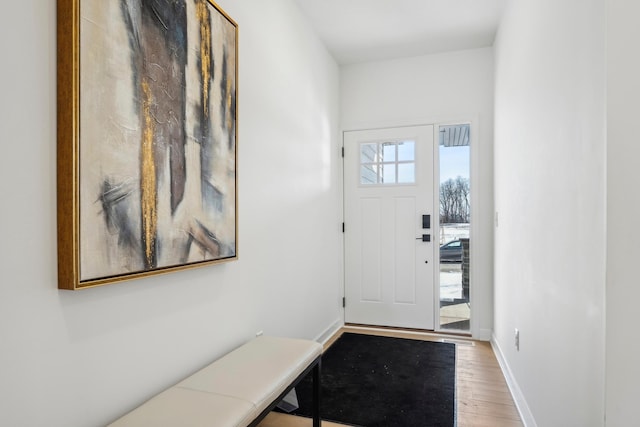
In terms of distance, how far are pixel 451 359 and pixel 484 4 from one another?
2.77m

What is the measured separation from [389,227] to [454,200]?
1.03 meters

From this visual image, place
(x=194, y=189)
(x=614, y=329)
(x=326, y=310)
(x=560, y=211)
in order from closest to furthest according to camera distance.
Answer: (x=614, y=329) < (x=560, y=211) < (x=194, y=189) < (x=326, y=310)

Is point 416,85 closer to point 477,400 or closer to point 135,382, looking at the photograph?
point 477,400

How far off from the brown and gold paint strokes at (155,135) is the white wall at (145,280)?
0.10m

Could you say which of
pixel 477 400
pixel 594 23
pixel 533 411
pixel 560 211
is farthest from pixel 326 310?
pixel 594 23

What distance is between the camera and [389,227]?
3973 millimetres

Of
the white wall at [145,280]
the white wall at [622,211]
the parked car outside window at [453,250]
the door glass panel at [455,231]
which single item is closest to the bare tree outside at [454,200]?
the door glass panel at [455,231]

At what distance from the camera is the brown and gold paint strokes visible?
47.3 inches

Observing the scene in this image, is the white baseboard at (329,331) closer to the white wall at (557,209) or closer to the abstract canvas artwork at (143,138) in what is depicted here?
the white wall at (557,209)

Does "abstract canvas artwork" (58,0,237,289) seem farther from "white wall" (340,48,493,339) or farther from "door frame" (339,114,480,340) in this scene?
"door frame" (339,114,480,340)

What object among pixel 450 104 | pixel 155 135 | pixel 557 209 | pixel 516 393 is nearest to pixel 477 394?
pixel 516 393

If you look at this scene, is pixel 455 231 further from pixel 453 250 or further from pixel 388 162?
pixel 388 162

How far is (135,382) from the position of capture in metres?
1.40

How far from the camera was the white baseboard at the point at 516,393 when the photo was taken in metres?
2.04
